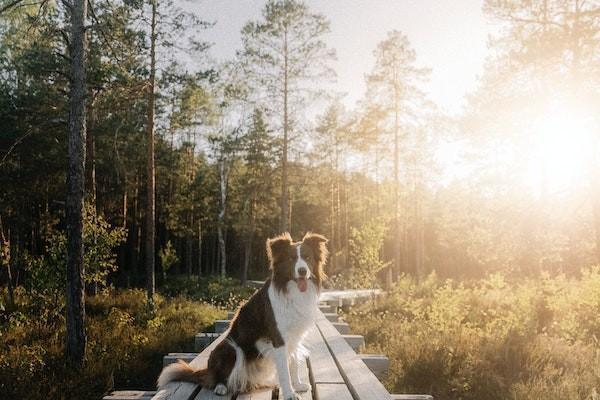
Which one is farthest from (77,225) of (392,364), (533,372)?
(533,372)

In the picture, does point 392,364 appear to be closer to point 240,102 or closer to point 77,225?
point 77,225

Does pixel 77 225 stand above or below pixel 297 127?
below

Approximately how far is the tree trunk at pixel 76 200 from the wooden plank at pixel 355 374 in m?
4.39

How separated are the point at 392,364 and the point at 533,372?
2.20 meters

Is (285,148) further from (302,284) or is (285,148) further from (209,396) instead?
(209,396)

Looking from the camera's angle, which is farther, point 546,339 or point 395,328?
point 395,328

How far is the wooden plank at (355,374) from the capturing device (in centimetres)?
437

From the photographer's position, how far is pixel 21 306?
45.2 feet

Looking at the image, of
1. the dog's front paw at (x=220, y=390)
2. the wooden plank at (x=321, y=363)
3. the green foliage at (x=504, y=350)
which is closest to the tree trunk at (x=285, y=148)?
the green foliage at (x=504, y=350)

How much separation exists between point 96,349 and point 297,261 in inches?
250

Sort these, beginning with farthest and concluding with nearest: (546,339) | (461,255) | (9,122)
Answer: (461,255) → (9,122) → (546,339)

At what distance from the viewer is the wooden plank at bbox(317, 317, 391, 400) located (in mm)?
4367

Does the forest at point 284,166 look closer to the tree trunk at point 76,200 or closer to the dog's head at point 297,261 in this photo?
the tree trunk at point 76,200

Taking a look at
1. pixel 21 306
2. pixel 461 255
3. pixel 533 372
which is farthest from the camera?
pixel 461 255
